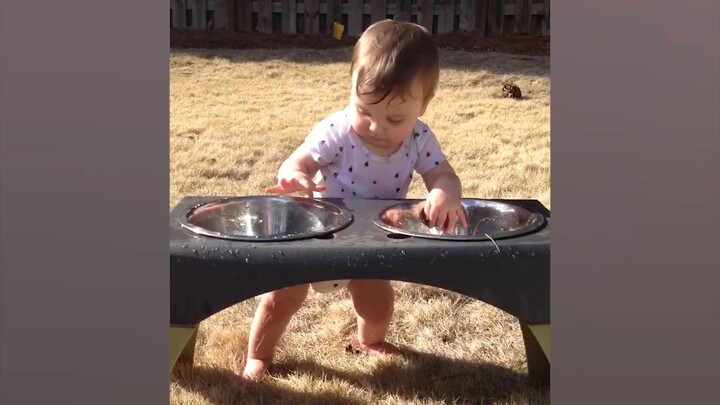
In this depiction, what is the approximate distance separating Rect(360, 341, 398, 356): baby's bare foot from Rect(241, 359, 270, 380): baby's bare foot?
19 cm

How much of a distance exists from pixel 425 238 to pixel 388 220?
0.15 m

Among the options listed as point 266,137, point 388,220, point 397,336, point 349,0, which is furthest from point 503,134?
point 349,0

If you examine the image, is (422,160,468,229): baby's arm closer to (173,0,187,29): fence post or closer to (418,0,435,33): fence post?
(418,0,435,33): fence post

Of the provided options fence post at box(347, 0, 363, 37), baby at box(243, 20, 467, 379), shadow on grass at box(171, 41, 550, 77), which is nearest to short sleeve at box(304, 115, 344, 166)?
baby at box(243, 20, 467, 379)

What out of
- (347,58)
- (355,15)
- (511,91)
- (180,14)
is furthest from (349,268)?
(180,14)
